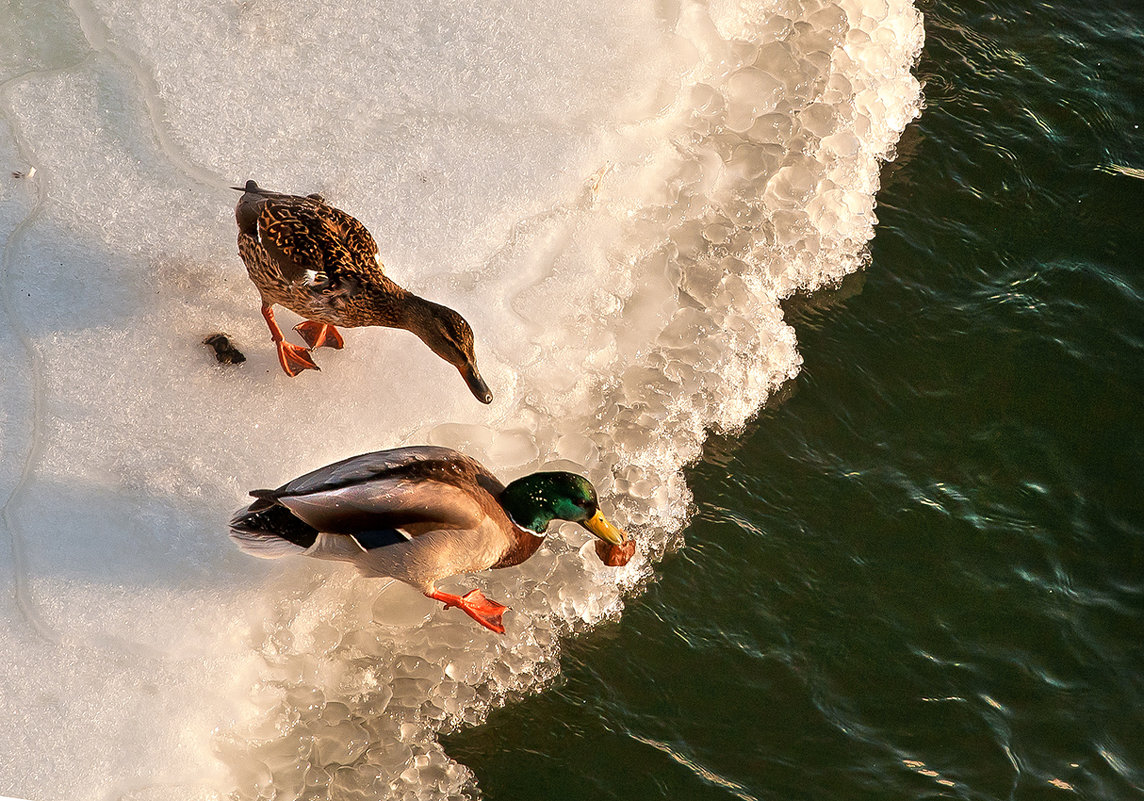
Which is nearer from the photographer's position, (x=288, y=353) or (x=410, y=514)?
(x=410, y=514)

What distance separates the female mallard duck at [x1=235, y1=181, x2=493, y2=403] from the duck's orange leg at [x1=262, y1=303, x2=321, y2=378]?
0.10 meters

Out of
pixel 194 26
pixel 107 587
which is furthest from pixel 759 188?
pixel 107 587

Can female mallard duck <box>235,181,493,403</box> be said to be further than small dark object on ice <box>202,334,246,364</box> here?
No

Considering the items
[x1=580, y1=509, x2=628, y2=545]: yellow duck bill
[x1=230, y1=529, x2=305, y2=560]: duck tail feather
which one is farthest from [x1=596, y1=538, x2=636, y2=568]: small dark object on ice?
[x1=230, y1=529, x2=305, y2=560]: duck tail feather

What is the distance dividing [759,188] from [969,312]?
3.24ft

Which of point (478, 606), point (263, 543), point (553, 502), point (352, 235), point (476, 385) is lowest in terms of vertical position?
point (478, 606)

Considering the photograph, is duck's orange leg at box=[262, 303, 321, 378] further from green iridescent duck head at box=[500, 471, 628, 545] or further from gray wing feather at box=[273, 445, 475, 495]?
green iridescent duck head at box=[500, 471, 628, 545]

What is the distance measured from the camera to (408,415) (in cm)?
342

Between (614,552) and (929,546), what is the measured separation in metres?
1.22

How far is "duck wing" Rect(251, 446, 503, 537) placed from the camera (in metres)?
2.80

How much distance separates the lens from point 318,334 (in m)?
3.52

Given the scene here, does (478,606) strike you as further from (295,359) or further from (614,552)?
(295,359)

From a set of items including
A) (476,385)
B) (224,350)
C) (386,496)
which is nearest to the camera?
(386,496)

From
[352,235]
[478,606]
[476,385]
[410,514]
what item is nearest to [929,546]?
[478,606]
